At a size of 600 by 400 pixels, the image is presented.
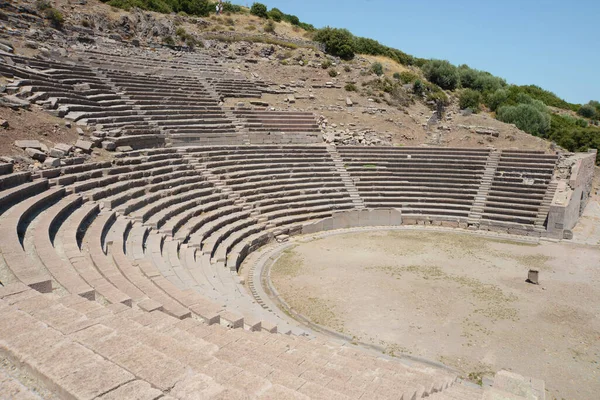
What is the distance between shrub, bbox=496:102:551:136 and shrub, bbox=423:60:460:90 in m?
9.05

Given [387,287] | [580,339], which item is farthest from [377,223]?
[580,339]

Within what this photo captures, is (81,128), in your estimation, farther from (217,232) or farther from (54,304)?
(54,304)

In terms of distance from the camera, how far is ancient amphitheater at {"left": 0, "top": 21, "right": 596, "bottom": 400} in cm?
419

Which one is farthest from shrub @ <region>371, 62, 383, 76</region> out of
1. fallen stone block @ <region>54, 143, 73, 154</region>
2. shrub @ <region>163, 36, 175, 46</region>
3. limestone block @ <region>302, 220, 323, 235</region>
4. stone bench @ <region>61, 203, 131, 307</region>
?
stone bench @ <region>61, 203, 131, 307</region>

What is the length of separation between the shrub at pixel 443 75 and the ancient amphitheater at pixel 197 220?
69.1 ft

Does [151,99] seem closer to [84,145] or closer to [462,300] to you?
[84,145]

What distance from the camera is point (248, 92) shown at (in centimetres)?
3030

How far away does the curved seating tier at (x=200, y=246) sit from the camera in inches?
166

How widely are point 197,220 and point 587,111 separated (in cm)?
5249

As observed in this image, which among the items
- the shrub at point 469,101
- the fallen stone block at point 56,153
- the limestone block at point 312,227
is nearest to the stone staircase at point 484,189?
the limestone block at point 312,227

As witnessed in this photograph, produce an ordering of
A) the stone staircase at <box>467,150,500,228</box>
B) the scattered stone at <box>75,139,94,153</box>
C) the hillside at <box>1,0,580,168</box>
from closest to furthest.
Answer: the scattered stone at <box>75,139,94,153</box> → the stone staircase at <box>467,150,500,228</box> → the hillside at <box>1,0,580,168</box>

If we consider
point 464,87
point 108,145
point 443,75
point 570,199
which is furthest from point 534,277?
point 464,87

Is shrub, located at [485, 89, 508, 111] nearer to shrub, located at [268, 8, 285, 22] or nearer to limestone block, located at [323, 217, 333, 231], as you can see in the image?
shrub, located at [268, 8, 285, 22]

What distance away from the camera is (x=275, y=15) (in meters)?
52.8
